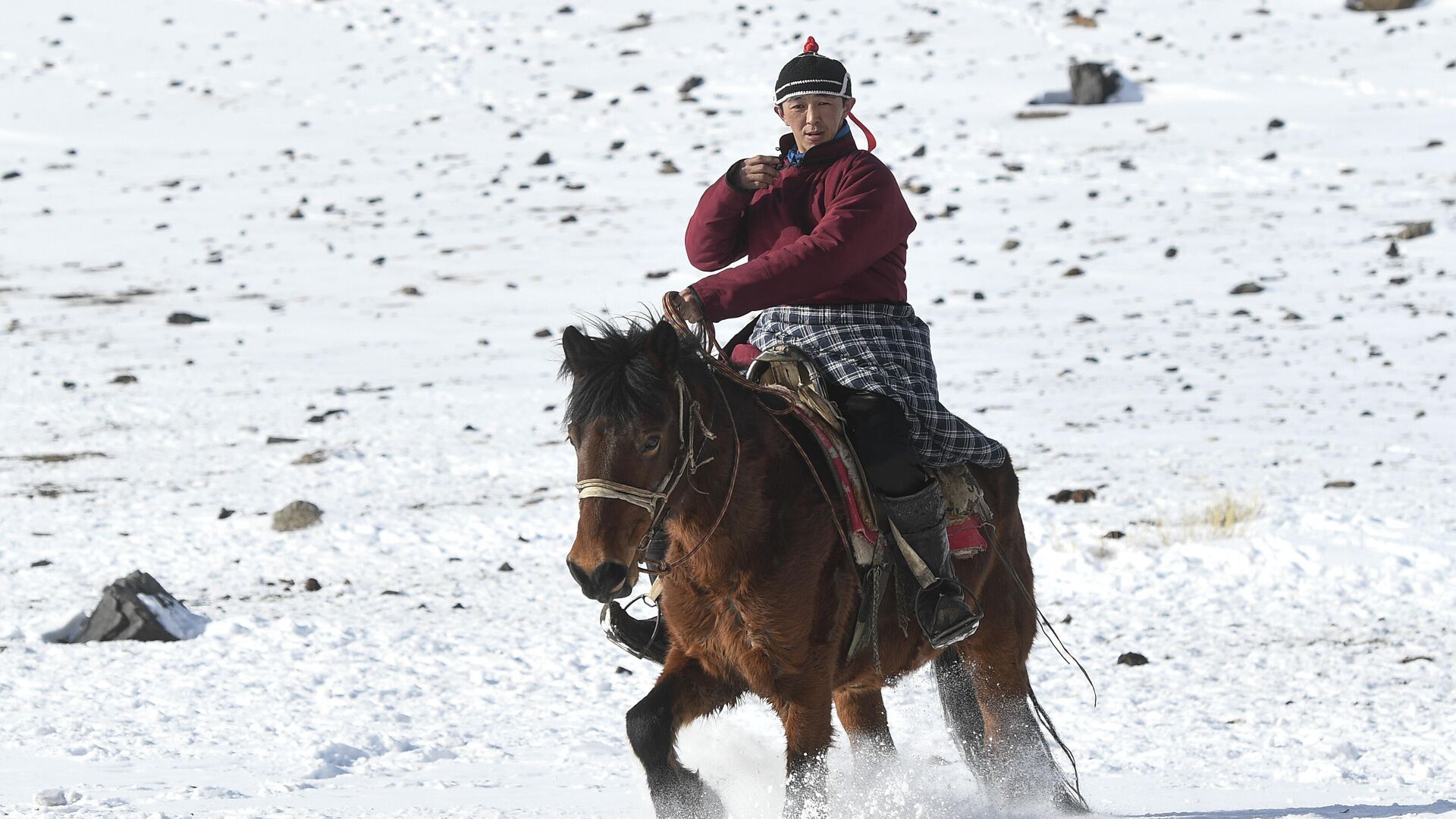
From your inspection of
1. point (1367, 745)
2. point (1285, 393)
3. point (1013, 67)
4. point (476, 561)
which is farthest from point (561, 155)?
point (1367, 745)

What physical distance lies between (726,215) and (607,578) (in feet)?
5.52

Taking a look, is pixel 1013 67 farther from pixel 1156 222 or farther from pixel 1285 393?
pixel 1285 393

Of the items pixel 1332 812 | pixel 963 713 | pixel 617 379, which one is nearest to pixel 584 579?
pixel 617 379

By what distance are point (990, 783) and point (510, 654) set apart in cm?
319

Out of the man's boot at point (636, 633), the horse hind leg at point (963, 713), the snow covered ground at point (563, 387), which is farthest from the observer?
the snow covered ground at point (563, 387)

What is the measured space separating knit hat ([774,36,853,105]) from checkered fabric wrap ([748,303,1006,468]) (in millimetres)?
719

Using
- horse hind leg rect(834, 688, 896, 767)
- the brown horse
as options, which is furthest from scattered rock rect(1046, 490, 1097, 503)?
the brown horse

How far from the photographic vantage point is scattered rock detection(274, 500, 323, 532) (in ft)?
34.5

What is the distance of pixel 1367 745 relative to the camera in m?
6.37

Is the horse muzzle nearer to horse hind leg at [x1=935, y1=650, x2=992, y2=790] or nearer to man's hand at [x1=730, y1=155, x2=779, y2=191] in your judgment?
man's hand at [x1=730, y1=155, x2=779, y2=191]

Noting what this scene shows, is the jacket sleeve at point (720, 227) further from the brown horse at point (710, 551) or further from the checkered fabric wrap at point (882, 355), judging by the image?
the brown horse at point (710, 551)

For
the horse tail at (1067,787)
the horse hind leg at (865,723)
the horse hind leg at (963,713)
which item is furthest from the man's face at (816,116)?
the horse tail at (1067,787)

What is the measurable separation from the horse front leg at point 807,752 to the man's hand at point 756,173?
5.30 ft

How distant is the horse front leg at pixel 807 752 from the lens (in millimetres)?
4355
